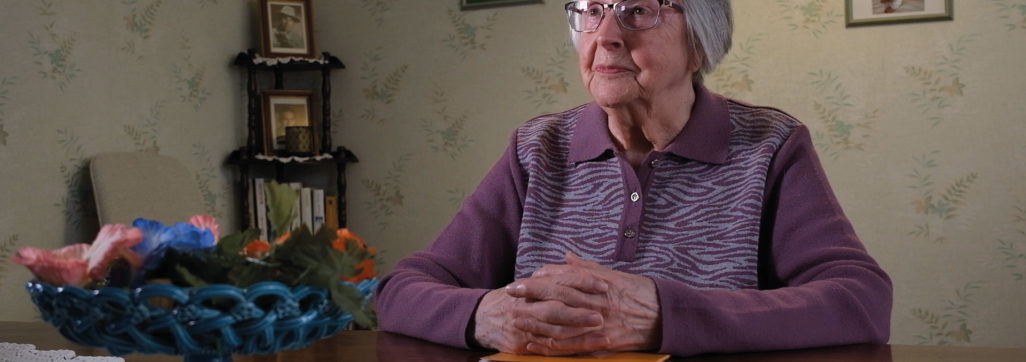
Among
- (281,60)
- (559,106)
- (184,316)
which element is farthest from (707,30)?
(281,60)

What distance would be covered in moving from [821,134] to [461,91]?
134cm

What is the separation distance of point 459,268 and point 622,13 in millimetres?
508

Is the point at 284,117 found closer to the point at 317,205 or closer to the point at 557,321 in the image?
the point at 317,205

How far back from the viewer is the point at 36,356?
132 centimetres

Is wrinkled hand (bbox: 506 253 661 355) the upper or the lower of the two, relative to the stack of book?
upper

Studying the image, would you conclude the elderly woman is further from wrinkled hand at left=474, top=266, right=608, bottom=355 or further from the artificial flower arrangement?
the artificial flower arrangement

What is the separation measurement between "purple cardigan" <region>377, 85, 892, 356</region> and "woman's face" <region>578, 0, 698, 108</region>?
0.07 metres

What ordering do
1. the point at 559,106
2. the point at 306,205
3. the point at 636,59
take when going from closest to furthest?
the point at 636,59 → the point at 559,106 → the point at 306,205

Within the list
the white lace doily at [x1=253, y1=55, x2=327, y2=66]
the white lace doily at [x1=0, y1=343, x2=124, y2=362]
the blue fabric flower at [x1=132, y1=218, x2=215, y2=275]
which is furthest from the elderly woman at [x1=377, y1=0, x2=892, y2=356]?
the white lace doily at [x1=253, y1=55, x2=327, y2=66]

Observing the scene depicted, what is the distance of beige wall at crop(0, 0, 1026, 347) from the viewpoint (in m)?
3.03

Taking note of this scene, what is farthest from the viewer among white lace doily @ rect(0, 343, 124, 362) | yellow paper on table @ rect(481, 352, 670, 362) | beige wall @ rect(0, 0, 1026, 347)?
beige wall @ rect(0, 0, 1026, 347)

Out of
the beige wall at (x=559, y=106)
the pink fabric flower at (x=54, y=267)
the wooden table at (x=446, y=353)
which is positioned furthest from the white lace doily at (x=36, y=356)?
the beige wall at (x=559, y=106)

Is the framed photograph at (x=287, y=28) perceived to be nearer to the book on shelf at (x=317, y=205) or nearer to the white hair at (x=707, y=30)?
the book on shelf at (x=317, y=205)

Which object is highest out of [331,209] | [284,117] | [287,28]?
[287,28]
